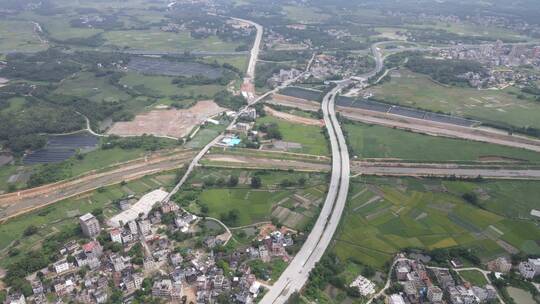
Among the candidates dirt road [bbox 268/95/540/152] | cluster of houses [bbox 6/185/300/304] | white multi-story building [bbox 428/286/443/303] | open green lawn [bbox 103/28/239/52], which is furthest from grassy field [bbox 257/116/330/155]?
open green lawn [bbox 103/28/239/52]

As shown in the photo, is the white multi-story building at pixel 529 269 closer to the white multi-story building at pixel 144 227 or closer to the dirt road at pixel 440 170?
the dirt road at pixel 440 170

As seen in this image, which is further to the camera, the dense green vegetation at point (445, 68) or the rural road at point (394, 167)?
the dense green vegetation at point (445, 68)

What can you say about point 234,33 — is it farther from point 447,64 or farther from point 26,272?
point 26,272

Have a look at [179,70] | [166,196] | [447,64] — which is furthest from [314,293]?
[447,64]

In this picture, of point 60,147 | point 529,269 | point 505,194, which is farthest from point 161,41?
point 529,269

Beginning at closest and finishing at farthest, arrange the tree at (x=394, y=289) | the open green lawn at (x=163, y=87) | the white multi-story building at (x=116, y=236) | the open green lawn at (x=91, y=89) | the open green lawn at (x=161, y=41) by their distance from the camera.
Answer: the tree at (x=394, y=289)
the white multi-story building at (x=116, y=236)
the open green lawn at (x=91, y=89)
the open green lawn at (x=163, y=87)
the open green lawn at (x=161, y=41)

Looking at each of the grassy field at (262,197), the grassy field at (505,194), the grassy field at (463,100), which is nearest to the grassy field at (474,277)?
the grassy field at (505,194)

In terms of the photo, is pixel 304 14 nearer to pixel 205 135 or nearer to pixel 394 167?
pixel 205 135
